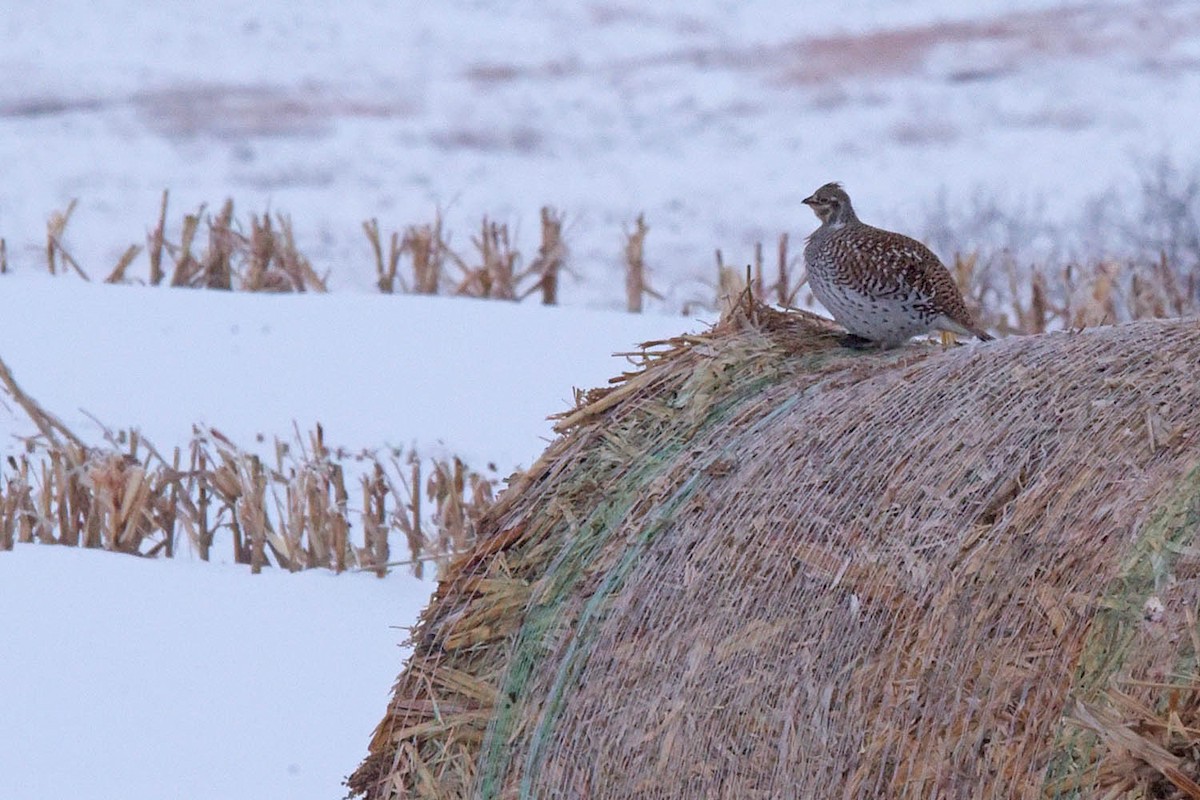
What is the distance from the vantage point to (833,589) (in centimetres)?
309

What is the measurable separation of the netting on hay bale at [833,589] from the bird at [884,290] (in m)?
0.10

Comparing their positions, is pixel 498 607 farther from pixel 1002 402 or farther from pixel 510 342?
pixel 510 342

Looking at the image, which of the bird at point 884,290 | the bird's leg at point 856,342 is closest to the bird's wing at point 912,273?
the bird at point 884,290

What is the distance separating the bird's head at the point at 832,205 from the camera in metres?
4.15

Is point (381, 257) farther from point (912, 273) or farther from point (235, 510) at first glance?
point (912, 273)

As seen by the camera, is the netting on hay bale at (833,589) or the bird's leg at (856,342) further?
the bird's leg at (856,342)

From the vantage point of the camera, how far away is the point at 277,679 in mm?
5027

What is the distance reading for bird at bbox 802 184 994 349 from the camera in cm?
381

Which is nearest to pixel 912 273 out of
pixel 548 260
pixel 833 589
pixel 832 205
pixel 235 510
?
pixel 832 205

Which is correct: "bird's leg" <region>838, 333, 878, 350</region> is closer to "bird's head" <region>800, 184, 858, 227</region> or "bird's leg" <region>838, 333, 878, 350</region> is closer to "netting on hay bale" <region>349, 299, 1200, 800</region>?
"netting on hay bale" <region>349, 299, 1200, 800</region>

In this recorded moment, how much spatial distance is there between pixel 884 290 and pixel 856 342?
0.59 feet

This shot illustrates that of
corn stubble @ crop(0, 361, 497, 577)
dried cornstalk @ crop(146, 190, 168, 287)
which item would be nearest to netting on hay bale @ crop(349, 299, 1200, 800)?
corn stubble @ crop(0, 361, 497, 577)

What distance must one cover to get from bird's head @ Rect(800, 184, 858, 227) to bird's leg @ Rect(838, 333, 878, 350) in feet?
1.11

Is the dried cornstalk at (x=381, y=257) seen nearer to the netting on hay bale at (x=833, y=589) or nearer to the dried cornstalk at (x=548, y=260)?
the dried cornstalk at (x=548, y=260)
